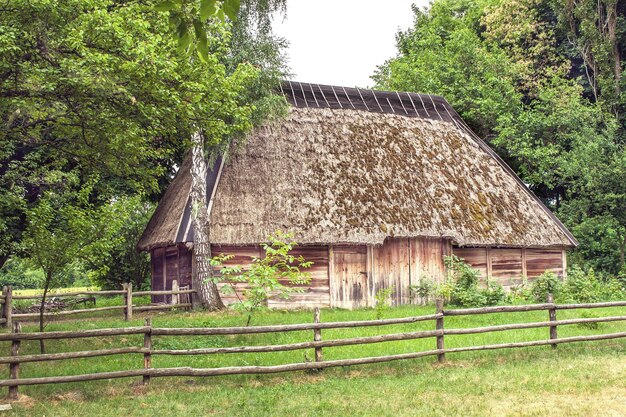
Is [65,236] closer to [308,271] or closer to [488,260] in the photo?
[308,271]

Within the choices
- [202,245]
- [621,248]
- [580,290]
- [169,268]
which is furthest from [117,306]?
[621,248]

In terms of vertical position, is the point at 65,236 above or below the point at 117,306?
above


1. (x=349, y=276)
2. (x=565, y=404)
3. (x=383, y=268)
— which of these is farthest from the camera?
(x=383, y=268)

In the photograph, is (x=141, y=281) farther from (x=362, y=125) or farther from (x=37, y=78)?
(x=37, y=78)

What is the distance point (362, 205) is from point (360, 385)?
10392 millimetres

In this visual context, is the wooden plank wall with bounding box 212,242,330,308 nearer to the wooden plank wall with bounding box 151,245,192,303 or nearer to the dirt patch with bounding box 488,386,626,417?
the wooden plank wall with bounding box 151,245,192,303

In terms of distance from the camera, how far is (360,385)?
10.4 m

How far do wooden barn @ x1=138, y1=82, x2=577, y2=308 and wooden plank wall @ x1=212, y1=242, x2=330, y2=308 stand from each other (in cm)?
3

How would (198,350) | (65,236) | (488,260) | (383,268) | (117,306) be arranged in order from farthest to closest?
(488,260) → (383,268) → (117,306) → (65,236) → (198,350)

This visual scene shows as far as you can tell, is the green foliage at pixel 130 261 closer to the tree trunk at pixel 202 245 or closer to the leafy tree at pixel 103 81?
the tree trunk at pixel 202 245

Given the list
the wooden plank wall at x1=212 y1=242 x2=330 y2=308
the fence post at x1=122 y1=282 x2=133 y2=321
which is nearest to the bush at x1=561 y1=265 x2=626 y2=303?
the wooden plank wall at x1=212 y1=242 x2=330 y2=308

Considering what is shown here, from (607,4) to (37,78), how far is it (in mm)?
27650

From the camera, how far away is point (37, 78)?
450 inches

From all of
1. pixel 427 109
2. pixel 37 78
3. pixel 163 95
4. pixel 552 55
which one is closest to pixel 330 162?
pixel 427 109
